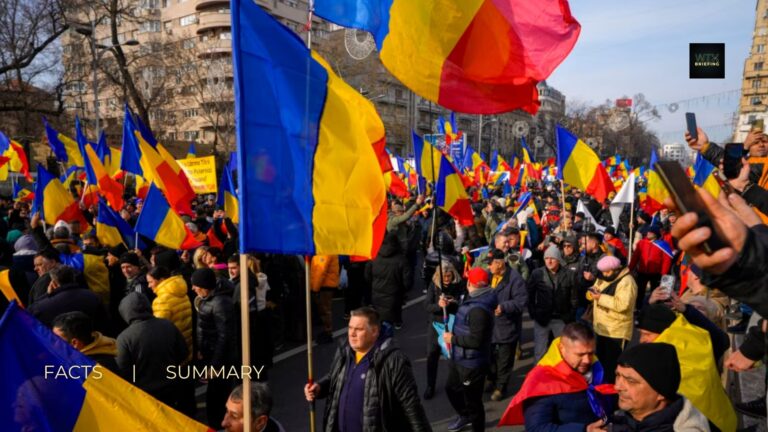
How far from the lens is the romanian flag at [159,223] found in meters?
7.20

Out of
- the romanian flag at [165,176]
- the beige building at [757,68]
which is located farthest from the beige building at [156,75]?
the beige building at [757,68]

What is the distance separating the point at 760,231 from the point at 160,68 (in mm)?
32749

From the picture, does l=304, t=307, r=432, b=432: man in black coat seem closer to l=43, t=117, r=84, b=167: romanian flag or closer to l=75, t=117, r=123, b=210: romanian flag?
l=75, t=117, r=123, b=210: romanian flag

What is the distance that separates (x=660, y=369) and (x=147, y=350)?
352 cm

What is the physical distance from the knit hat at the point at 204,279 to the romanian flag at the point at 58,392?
8.50 feet

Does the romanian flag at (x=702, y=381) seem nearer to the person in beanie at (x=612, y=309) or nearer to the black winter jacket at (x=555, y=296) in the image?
the person in beanie at (x=612, y=309)

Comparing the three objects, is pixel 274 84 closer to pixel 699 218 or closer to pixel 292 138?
pixel 292 138

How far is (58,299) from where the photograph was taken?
15.5 ft

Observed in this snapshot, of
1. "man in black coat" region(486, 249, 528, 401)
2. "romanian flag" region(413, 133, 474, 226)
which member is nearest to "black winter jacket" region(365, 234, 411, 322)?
"romanian flag" region(413, 133, 474, 226)

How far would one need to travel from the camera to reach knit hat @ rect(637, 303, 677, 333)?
3578 mm

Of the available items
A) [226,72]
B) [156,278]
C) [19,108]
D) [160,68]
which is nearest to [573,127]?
[226,72]

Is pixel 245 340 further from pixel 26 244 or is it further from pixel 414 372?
pixel 26 244

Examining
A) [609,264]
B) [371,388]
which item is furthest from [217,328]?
[609,264]

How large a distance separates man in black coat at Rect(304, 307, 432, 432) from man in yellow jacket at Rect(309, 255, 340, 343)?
4.32 metres
